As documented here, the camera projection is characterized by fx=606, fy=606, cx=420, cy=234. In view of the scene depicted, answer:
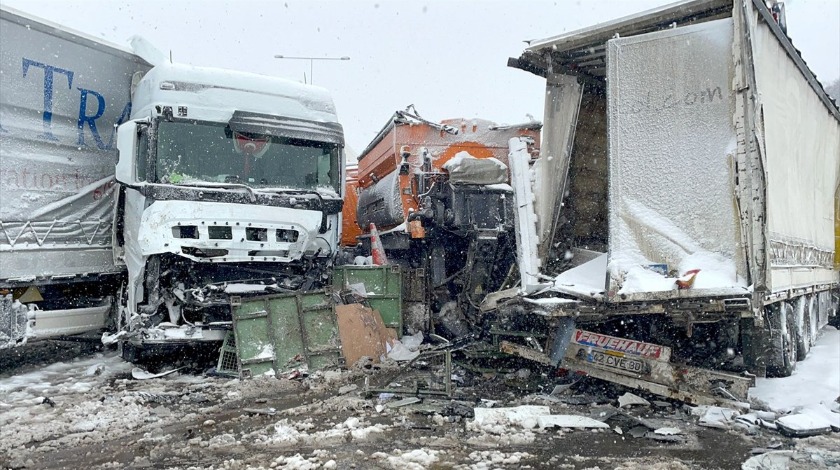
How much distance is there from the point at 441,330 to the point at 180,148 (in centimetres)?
403

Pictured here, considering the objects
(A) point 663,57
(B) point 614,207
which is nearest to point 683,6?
(A) point 663,57

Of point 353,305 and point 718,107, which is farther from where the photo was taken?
point 353,305

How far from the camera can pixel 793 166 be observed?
20.2 feet

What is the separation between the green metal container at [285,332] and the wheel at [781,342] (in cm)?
439

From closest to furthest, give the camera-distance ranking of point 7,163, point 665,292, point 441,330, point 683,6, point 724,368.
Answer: point 665,292
point 683,6
point 724,368
point 7,163
point 441,330

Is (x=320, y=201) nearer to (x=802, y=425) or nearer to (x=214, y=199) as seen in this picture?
(x=214, y=199)

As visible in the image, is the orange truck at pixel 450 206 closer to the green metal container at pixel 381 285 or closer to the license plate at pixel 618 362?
the green metal container at pixel 381 285

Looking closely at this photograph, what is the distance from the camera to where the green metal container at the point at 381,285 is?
788 centimetres

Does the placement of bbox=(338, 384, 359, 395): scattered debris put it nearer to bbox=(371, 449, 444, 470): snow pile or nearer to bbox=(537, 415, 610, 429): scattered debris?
bbox=(371, 449, 444, 470): snow pile

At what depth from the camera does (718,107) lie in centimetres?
477

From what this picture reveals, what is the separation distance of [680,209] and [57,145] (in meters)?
6.60

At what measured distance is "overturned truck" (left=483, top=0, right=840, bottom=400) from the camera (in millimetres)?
4594

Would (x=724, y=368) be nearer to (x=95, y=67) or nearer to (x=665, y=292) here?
(x=665, y=292)

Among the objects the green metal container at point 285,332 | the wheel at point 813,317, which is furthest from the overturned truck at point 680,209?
the green metal container at point 285,332
